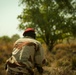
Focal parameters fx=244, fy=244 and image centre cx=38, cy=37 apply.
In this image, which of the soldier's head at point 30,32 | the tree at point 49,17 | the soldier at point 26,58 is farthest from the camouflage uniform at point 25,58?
the tree at point 49,17

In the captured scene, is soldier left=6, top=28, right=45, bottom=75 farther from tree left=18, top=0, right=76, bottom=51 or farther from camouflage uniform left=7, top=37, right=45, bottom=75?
tree left=18, top=0, right=76, bottom=51

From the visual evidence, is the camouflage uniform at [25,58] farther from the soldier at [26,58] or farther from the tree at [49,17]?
the tree at [49,17]

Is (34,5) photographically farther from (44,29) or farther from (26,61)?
(26,61)

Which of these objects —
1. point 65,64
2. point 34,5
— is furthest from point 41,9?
point 65,64

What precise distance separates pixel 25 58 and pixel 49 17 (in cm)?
1847

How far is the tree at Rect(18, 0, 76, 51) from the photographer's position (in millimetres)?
23219

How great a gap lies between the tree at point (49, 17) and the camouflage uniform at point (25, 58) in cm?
1765

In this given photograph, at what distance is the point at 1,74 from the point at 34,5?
44.8ft

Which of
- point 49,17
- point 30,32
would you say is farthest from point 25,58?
point 49,17

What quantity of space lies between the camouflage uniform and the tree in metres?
17.6

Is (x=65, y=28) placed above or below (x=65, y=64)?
above

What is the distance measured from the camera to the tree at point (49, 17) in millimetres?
23219

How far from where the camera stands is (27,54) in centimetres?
510

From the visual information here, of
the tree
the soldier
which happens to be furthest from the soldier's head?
the tree
